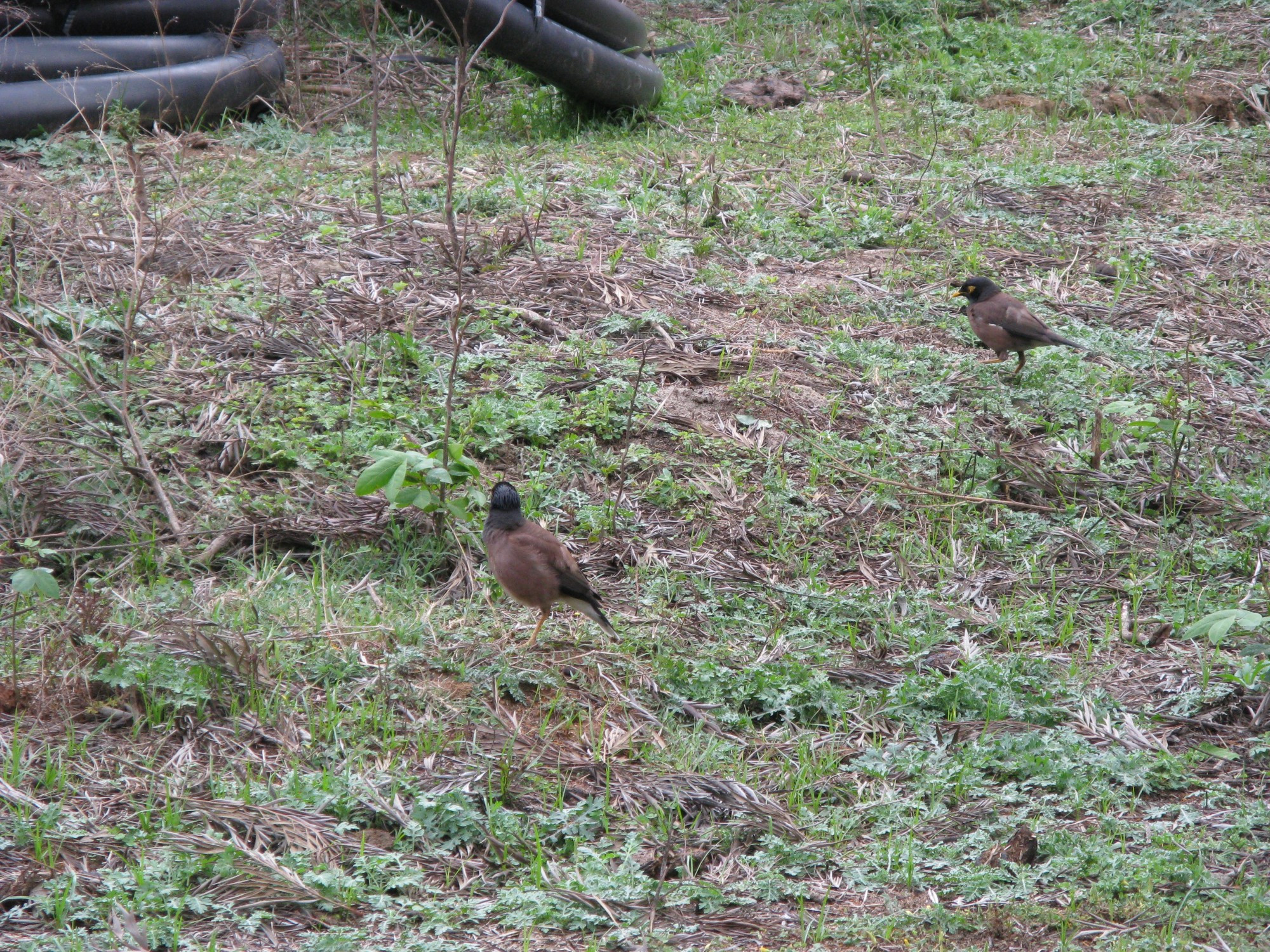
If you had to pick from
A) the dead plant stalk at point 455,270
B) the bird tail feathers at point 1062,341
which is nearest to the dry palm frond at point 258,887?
the dead plant stalk at point 455,270

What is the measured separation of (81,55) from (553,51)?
3.86 meters

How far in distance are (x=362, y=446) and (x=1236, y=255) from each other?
6789 mm

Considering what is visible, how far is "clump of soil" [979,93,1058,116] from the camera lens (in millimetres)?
11648

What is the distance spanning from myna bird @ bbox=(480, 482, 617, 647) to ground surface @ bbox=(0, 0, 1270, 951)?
0.24m

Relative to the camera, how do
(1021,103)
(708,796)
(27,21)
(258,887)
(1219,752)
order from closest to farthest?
(258,887) → (708,796) → (1219,752) → (27,21) → (1021,103)

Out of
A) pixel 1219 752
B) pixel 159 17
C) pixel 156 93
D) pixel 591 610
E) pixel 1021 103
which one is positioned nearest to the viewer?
pixel 1219 752

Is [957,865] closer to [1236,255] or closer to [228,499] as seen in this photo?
[228,499]

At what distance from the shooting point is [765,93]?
39.3 ft

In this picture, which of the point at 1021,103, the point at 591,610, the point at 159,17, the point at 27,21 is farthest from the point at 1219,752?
the point at 27,21

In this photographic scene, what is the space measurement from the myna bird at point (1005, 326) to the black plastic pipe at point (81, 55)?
22.1 ft

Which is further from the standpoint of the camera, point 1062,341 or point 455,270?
point 1062,341

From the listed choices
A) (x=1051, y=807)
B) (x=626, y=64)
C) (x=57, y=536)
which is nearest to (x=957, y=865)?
(x=1051, y=807)

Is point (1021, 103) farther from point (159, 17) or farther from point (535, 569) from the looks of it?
point (535, 569)

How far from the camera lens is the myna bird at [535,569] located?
15.9 ft
